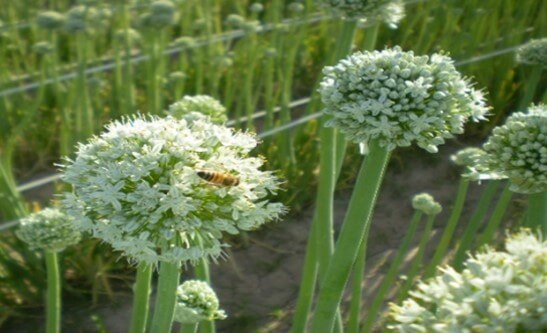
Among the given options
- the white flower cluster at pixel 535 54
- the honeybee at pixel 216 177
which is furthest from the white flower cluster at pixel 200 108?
the white flower cluster at pixel 535 54

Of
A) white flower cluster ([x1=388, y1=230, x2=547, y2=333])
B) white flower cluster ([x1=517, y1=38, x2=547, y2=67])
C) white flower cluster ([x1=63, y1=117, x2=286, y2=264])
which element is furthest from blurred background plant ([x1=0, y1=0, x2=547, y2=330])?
white flower cluster ([x1=388, y1=230, x2=547, y2=333])

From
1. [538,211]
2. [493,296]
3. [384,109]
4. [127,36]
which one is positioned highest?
[384,109]

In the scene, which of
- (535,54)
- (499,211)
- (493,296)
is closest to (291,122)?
(535,54)

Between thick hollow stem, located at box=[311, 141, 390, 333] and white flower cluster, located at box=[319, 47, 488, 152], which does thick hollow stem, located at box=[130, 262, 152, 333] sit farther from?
white flower cluster, located at box=[319, 47, 488, 152]

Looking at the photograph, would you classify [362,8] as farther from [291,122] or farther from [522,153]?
[291,122]

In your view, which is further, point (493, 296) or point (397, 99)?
point (397, 99)

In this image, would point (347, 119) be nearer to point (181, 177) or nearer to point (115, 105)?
point (181, 177)

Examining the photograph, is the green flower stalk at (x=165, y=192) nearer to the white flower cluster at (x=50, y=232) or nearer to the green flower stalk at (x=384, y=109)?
the green flower stalk at (x=384, y=109)
